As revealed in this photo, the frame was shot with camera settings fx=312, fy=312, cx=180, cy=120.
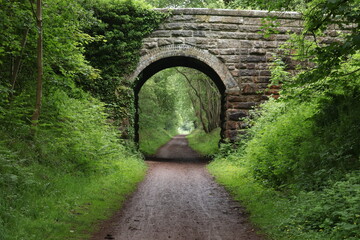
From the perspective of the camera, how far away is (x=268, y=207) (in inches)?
242

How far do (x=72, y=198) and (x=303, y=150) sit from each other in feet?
16.5

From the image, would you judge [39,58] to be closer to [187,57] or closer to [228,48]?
[187,57]

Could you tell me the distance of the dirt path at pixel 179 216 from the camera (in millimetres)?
5074

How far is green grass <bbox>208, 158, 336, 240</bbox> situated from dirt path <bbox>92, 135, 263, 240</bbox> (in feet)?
0.76

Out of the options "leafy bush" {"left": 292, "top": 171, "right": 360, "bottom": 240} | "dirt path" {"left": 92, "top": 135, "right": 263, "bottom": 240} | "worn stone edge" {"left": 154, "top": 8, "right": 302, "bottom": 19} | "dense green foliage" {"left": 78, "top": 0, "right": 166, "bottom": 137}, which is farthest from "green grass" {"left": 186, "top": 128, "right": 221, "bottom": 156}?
"leafy bush" {"left": 292, "top": 171, "right": 360, "bottom": 240}

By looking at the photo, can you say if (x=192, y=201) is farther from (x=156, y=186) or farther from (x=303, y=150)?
(x=303, y=150)

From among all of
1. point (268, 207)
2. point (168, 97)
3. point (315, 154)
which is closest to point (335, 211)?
point (268, 207)

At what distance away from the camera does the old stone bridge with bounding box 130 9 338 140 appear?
1351 centimetres

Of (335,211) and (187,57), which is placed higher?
(187,57)

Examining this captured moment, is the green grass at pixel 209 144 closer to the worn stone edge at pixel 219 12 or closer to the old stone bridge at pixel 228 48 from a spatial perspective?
the old stone bridge at pixel 228 48

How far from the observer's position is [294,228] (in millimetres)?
4750

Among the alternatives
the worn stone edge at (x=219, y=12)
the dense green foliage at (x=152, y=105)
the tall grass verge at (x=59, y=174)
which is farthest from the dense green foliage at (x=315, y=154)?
the dense green foliage at (x=152, y=105)

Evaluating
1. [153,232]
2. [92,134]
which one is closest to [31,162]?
[92,134]

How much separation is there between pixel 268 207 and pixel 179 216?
5.78 feet
